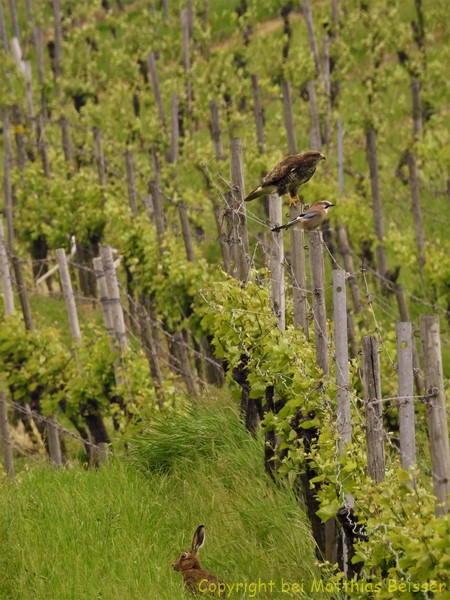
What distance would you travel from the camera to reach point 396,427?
45.4ft

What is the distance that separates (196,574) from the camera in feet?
24.2

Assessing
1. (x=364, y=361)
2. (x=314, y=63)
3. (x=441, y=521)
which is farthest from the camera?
(x=314, y=63)

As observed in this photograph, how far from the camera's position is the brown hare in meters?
7.36

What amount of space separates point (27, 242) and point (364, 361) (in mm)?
21622

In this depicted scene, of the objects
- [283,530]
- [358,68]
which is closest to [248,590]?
[283,530]

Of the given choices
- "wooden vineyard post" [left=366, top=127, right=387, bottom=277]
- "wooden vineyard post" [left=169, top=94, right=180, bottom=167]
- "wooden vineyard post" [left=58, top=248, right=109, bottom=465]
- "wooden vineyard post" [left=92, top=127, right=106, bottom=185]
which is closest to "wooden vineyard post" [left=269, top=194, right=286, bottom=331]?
"wooden vineyard post" [left=58, top=248, right=109, bottom=465]

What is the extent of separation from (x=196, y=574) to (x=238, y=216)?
12.0 ft

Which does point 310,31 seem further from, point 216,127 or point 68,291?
point 68,291

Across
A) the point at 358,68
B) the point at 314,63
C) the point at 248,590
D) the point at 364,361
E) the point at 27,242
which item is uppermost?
the point at 358,68

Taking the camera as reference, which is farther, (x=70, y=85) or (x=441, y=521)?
(x=70, y=85)

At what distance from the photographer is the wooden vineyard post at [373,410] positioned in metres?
6.37

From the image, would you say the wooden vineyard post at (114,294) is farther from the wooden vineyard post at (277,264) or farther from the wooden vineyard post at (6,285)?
the wooden vineyard post at (277,264)

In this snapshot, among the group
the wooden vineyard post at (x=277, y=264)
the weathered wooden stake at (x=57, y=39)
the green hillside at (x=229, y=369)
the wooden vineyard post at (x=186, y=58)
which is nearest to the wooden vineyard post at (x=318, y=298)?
the green hillside at (x=229, y=369)

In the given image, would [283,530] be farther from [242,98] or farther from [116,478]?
[242,98]
